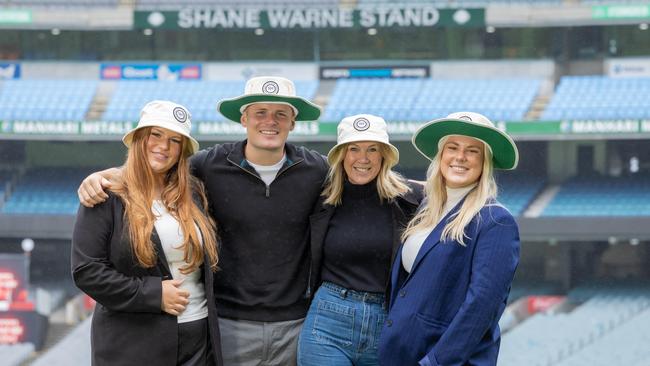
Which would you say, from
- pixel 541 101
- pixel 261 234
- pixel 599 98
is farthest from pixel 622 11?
pixel 261 234

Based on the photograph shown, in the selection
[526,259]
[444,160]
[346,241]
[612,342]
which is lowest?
[612,342]

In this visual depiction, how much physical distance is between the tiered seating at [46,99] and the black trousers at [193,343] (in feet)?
57.8

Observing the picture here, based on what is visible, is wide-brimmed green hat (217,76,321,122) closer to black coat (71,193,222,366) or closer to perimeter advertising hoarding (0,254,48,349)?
black coat (71,193,222,366)

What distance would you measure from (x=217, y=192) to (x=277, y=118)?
44 centimetres

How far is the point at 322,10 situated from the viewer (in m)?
20.9

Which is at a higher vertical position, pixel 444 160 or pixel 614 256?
pixel 444 160

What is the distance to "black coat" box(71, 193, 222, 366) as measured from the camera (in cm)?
378

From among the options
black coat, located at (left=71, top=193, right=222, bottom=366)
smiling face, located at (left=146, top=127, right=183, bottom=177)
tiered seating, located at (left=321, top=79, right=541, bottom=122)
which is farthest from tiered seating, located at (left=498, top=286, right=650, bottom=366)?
smiling face, located at (left=146, top=127, right=183, bottom=177)

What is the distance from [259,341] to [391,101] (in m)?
17.6

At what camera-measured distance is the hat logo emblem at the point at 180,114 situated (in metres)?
3.94

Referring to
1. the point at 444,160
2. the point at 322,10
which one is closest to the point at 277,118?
the point at 444,160

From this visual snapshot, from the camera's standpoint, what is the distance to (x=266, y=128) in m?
Answer: 4.30

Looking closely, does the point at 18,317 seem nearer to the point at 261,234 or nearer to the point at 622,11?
the point at 622,11

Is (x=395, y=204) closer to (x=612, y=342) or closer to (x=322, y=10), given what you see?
(x=612, y=342)
